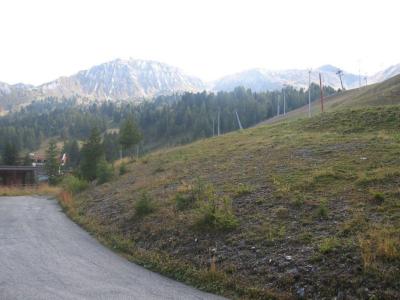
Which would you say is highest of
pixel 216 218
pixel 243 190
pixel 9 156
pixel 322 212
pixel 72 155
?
pixel 322 212

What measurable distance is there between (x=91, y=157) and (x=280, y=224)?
124 feet

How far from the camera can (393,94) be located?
54812 millimetres

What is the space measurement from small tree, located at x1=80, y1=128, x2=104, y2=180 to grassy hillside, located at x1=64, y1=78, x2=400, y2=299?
64.1 feet

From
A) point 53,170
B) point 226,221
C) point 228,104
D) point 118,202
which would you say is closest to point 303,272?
point 226,221

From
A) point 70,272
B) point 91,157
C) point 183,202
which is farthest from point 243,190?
point 91,157

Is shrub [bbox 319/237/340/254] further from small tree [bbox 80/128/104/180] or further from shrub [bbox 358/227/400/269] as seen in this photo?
small tree [bbox 80/128/104/180]

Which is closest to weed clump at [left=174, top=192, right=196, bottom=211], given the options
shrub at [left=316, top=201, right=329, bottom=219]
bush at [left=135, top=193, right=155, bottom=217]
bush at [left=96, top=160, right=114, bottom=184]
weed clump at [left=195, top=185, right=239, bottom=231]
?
bush at [left=135, top=193, right=155, bottom=217]

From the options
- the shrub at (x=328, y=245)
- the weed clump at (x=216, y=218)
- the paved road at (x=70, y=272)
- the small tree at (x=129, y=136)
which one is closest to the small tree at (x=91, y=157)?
the small tree at (x=129, y=136)

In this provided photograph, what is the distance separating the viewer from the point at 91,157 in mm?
48750

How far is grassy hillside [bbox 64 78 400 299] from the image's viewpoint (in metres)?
10.6

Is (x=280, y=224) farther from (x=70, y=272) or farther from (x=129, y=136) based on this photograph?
(x=129, y=136)

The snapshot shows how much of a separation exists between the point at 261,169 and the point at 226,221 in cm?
919

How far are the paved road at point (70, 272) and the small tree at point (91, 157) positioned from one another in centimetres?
2489

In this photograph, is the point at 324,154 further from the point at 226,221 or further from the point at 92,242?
the point at 92,242
